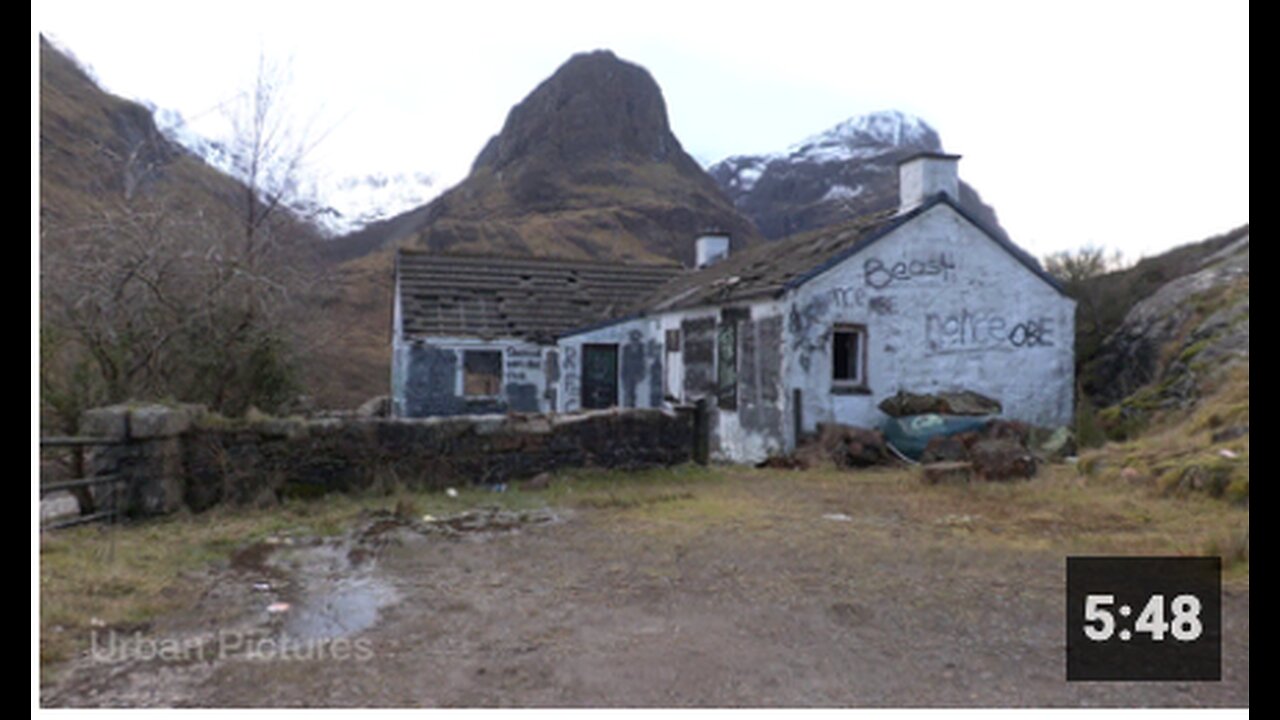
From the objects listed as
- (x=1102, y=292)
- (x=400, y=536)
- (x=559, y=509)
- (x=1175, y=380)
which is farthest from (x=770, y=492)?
(x=1102, y=292)

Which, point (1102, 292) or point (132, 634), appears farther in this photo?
point (1102, 292)

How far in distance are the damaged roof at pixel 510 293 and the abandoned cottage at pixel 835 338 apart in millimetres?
563

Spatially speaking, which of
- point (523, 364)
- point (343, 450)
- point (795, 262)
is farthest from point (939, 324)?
point (343, 450)

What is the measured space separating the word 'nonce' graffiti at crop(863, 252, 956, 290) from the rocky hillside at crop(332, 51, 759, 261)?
1440 inches

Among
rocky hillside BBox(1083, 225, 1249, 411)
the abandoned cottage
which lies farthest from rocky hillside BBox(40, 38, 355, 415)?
rocky hillside BBox(1083, 225, 1249, 411)

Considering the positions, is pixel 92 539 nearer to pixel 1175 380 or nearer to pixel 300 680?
pixel 300 680

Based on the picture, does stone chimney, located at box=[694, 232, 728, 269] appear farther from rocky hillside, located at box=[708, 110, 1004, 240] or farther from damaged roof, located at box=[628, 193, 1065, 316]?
rocky hillside, located at box=[708, 110, 1004, 240]

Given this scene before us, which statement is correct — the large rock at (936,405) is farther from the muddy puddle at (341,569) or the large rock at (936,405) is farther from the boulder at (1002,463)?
the muddy puddle at (341,569)

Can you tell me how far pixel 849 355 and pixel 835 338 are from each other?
0.38m

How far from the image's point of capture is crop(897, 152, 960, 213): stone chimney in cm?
1488

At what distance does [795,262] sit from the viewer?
15.5 meters

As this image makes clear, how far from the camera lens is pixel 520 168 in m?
65.1

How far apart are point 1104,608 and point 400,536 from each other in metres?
5.59
